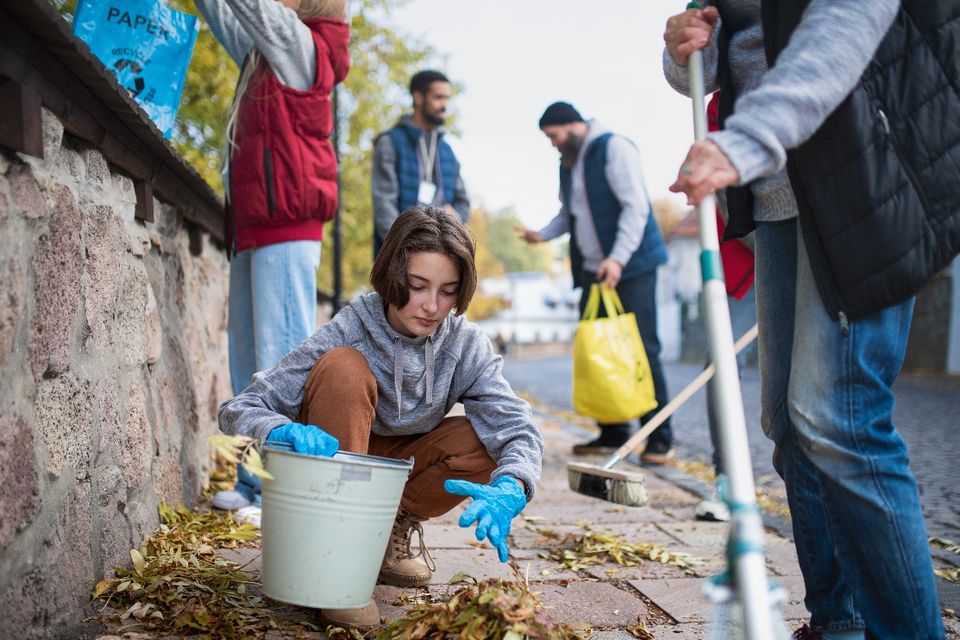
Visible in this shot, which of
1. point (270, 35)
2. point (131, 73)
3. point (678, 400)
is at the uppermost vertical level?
point (270, 35)

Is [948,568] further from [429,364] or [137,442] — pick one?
[137,442]

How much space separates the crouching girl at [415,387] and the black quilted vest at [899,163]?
968 mm

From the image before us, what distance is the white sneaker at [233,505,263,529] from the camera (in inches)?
123

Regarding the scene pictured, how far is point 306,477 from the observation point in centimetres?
187

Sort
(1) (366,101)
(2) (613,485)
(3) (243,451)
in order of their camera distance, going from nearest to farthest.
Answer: (3) (243,451)
(2) (613,485)
(1) (366,101)

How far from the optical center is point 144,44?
3.00 metres

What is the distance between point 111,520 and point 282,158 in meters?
1.46

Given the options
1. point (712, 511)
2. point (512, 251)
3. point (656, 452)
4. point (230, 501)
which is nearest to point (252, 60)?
point (230, 501)

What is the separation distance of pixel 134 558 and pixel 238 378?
1155 millimetres

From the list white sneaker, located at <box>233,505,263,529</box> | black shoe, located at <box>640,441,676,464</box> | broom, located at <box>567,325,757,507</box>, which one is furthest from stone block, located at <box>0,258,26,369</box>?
black shoe, located at <box>640,441,676,464</box>

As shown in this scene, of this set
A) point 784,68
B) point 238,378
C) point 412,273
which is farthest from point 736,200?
point 238,378

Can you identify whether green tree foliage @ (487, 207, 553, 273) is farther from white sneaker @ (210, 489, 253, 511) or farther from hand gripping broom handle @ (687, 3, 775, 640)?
hand gripping broom handle @ (687, 3, 775, 640)

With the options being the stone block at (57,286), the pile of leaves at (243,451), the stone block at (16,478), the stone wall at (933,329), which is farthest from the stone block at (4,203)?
the stone wall at (933,329)

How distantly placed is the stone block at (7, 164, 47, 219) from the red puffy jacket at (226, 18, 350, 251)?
1.33 meters
